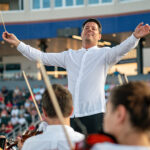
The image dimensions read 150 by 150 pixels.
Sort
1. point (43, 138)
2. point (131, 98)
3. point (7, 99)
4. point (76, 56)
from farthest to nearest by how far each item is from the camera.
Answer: point (7, 99), point (76, 56), point (43, 138), point (131, 98)

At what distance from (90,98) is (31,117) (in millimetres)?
14167

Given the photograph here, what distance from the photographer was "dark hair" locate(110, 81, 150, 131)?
5.52 ft

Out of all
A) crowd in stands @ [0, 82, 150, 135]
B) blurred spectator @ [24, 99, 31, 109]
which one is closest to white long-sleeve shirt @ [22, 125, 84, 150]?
crowd in stands @ [0, 82, 150, 135]

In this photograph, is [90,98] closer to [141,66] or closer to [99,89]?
[99,89]

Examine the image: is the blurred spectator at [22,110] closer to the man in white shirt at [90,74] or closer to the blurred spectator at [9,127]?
the blurred spectator at [9,127]

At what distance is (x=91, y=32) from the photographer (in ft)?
12.5

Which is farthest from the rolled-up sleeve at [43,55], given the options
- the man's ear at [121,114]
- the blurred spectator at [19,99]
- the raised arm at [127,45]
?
the blurred spectator at [19,99]

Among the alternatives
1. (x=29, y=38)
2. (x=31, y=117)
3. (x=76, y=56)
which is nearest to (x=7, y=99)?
(x=31, y=117)

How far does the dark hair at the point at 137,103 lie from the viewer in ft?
5.52

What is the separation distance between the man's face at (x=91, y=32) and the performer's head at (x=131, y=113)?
2.06 metres

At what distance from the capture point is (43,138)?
8.13 feet

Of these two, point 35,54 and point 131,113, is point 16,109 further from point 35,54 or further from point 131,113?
point 131,113

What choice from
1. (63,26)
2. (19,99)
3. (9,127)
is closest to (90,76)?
(9,127)

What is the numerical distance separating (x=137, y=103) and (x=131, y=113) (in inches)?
1.9
